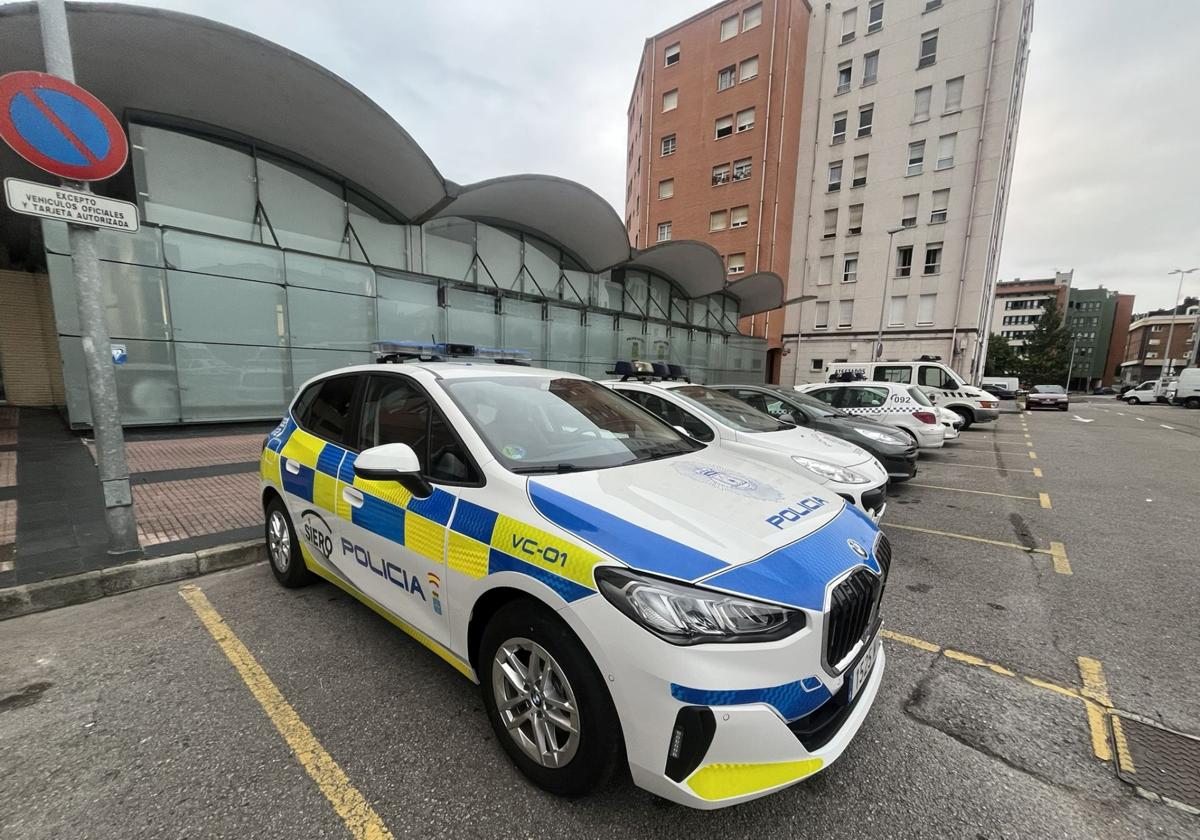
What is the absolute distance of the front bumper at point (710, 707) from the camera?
5.00ft

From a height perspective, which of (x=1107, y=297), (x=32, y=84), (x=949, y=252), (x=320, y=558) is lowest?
(x=320, y=558)

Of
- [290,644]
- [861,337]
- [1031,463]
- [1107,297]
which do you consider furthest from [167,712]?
[1107,297]

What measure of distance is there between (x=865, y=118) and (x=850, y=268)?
8.85 metres

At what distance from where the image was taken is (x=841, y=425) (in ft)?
22.3

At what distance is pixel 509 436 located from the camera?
95.8 inches

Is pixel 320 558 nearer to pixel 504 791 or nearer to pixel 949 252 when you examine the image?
pixel 504 791

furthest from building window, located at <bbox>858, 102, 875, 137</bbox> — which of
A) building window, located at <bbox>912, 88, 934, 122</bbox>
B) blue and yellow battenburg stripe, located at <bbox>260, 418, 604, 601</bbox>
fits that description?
blue and yellow battenburg stripe, located at <bbox>260, 418, 604, 601</bbox>

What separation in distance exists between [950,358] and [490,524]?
32.3 meters

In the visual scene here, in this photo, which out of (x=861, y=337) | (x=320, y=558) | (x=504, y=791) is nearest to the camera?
(x=504, y=791)

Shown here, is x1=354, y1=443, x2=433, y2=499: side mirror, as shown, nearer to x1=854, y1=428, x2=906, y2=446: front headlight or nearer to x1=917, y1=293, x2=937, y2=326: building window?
x1=854, y1=428, x2=906, y2=446: front headlight

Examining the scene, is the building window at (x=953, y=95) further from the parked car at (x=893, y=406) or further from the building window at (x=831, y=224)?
the parked car at (x=893, y=406)

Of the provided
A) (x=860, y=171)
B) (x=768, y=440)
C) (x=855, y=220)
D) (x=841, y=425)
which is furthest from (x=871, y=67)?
(x=768, y=440)

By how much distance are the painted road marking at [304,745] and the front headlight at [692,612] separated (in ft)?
4.01

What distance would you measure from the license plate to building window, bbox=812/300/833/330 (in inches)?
1270
